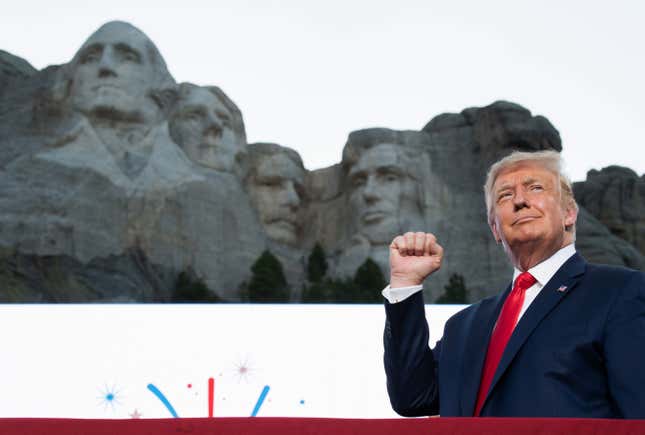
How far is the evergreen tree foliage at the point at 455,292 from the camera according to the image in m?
14.0

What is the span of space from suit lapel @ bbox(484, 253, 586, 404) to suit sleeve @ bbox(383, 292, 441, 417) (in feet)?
0.53

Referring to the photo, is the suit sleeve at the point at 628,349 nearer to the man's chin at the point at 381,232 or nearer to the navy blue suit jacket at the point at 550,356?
the navy blue suit jacket at the point at 550,356

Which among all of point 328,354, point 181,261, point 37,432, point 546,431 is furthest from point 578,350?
point 181,261

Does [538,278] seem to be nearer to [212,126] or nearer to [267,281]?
[267,281]

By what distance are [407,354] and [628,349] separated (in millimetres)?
331

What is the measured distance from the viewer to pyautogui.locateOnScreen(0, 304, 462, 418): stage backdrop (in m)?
3.00

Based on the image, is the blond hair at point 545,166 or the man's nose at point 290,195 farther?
the man's nose at point 290,195

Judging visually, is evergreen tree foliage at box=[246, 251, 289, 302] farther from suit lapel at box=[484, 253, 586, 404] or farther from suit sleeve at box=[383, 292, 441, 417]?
suit lapel at box=[484, 253, 586, 404]

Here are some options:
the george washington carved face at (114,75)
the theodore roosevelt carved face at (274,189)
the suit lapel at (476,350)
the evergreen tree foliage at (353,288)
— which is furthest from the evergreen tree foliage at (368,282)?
the suit lapel at (476,350)

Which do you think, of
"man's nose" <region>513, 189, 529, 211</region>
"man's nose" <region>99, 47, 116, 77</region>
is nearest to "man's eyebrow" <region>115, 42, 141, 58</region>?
"man's nose" <region>99, 47, 116, 77</region>

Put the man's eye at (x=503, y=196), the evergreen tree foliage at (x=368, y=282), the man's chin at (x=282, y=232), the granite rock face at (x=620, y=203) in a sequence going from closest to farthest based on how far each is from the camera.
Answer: the man's eye at (x=503, y=196)
the evergreen tree foliage at (x=368, y=282)
the man's chin at (x=282, y=232)
the granite rock face at (x=620, y=203)

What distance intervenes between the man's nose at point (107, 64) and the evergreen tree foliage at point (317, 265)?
4.17m

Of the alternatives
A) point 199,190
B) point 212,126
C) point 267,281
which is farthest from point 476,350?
point 212,126

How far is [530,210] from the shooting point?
1330 mm
